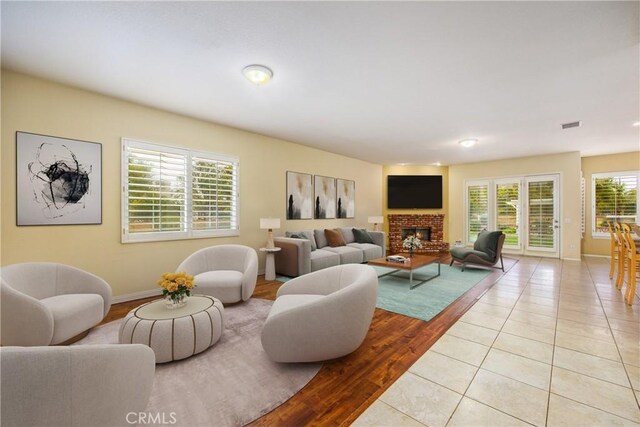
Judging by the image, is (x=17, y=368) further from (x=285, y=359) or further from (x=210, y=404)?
(x=285, y=359)

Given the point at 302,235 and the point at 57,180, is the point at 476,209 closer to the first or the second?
the point at 302,235

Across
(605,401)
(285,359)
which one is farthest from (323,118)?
(605,401)

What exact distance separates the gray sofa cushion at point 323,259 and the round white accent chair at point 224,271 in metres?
1.55

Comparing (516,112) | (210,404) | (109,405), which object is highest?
(516,112)

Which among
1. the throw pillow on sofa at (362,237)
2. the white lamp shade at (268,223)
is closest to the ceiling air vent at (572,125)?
the throw pillow on sofa at (362,237)

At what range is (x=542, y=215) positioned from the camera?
7406 mm

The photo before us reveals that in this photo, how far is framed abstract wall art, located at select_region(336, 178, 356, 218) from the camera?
7414 millimetres

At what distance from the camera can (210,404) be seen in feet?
5.86

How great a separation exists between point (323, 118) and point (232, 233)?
8.81 feet

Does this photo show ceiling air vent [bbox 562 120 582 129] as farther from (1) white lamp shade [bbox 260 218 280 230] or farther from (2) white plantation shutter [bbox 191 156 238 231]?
(2) white plantation shutter [bbox 191 156 238 231]

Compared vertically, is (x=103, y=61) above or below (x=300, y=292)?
above

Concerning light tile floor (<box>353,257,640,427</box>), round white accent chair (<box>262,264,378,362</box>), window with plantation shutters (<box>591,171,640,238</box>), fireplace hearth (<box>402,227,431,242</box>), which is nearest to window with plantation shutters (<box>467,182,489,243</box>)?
fireplace hearth (<box>402,227,431,242</box>)

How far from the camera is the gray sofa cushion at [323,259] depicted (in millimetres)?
5184

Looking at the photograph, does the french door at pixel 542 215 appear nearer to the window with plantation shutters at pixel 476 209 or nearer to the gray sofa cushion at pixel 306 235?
the window with plantation shutters at pixel 476 209
